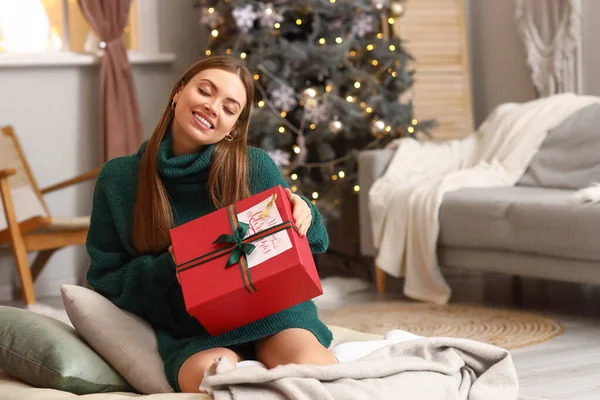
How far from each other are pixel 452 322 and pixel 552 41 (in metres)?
2.07

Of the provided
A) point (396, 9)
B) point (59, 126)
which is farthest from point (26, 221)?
point (396, 9)

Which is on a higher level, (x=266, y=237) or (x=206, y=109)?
(x=206, y=109)

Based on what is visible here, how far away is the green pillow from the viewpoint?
72.3 inches

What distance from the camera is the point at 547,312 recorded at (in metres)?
3.75

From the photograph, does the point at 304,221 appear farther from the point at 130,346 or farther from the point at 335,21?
the point at 335,21

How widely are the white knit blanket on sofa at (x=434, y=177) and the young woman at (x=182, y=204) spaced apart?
6.85 feet

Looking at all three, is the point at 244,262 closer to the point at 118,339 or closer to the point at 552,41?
the point at 118,339

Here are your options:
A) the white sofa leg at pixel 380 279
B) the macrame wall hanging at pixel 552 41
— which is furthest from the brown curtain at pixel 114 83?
the macrame wall hanging at pixel 552 41

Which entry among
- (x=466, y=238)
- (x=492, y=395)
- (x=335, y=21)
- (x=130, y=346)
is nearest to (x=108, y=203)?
(x=130, y=346)

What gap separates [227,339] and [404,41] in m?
3.35

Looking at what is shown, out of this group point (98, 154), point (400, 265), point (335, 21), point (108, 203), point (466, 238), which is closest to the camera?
point (108, 203)

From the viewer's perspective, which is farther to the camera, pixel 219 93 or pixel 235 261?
pixel 219 93

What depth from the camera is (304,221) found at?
1.82 metres

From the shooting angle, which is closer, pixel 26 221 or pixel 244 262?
pixel 244 262
